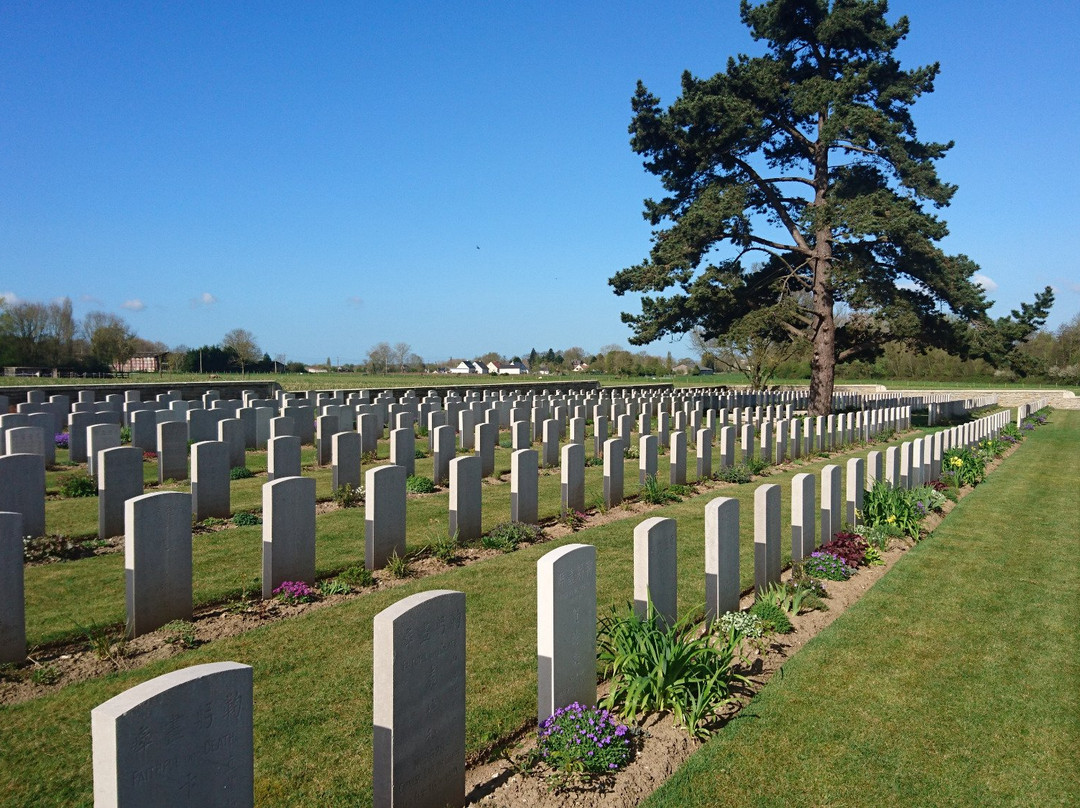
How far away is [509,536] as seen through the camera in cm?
895

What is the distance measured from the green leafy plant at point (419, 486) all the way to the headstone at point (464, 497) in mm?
3374

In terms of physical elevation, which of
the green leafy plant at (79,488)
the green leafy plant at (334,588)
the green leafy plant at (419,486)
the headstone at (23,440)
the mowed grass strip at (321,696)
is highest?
the headstone at (23,440)

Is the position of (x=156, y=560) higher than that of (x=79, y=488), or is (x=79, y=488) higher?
(x=156, y=560)

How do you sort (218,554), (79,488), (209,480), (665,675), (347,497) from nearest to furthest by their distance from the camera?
(665,675)
(218,554)
(209,480)
(347,497)
(79,488)

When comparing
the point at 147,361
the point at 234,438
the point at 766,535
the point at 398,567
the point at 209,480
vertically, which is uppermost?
the point at 147,361

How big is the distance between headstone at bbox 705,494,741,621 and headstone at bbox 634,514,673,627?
0.71m

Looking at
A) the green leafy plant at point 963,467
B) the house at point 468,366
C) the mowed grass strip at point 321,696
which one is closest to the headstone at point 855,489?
the mowed grass strip at point 321,696

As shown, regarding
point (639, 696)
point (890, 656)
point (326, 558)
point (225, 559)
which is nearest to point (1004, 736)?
point (890, 656)

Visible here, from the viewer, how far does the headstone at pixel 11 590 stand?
504 cm

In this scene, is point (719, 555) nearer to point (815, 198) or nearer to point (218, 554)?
point (218, 554)

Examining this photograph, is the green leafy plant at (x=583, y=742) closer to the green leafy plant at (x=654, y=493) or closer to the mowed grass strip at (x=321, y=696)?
the mowed grass strip at (x=321, y=696)

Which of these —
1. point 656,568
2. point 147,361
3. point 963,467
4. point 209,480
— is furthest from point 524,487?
point 147,361

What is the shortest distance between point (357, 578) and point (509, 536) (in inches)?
88.6

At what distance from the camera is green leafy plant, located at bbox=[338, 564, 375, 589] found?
23.7 feet
